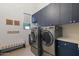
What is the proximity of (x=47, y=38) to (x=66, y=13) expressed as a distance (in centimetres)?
57

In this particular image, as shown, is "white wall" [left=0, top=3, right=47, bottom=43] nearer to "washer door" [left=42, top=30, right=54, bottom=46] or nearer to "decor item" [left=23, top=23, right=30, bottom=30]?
"decor item" [left=23, top=23, right=30, bottom=30]

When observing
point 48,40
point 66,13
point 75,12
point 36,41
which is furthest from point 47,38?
point 75,12

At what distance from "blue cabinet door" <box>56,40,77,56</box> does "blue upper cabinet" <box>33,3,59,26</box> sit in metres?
0.46

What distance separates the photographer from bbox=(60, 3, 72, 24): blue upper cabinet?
1590 millimetres

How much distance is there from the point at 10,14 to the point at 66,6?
0.91 meters

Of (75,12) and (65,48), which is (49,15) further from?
(65,48)

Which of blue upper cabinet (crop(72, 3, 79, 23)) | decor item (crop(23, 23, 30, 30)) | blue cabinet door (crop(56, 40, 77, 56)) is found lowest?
blue cabinet door (crop(56, 40, 77, 56))

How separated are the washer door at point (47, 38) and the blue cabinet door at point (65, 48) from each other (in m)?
0.16

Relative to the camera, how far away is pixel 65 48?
157cm

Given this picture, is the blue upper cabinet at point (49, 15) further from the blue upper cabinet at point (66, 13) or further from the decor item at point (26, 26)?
the decor item at point (26, 26)

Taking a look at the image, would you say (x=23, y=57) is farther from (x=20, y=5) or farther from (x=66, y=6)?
(x=66, y=6)

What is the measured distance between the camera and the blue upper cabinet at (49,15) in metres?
1.89


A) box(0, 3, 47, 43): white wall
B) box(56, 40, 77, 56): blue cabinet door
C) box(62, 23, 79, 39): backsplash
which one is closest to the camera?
box(56, 40, 77, 56): blue cabinet door

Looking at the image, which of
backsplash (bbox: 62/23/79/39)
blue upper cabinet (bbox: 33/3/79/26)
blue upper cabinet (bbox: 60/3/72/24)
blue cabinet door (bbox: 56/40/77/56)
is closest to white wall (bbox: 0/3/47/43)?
blue upper cabinet (bbox: 33/3/79/26)
